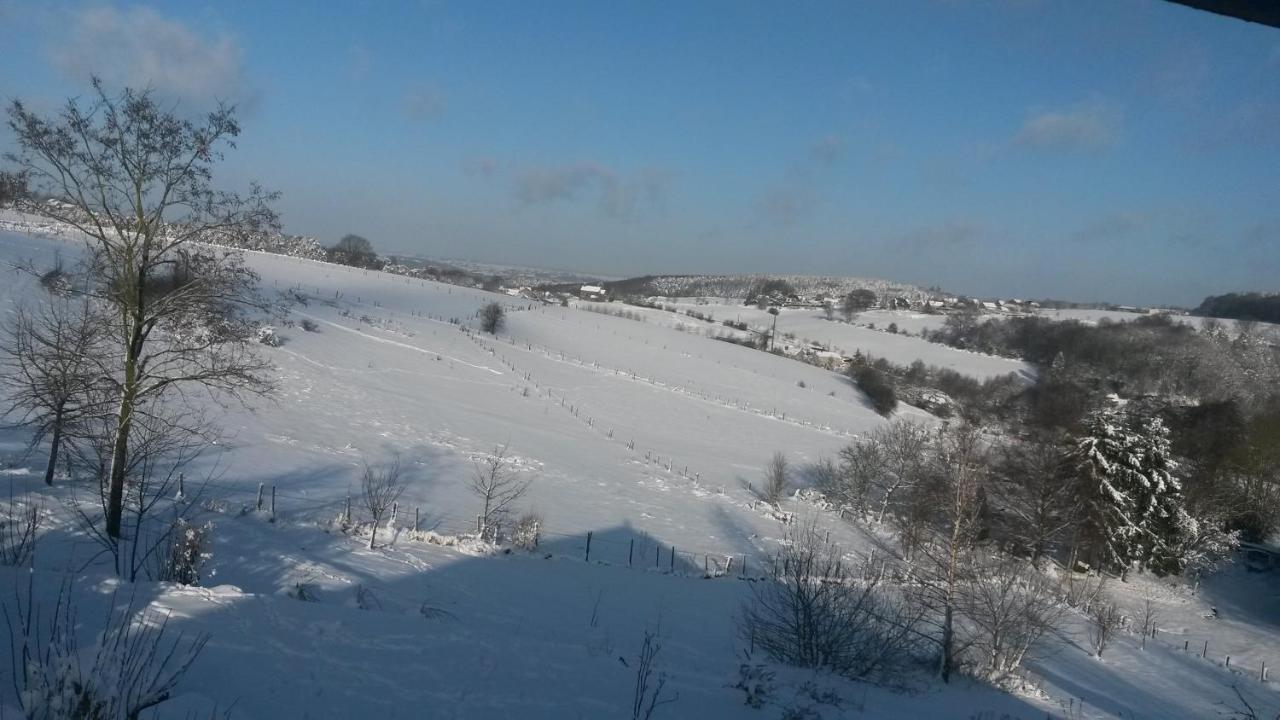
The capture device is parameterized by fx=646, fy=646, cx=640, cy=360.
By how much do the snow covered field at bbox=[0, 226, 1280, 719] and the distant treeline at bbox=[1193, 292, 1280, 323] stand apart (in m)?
57.3

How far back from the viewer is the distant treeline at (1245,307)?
7325 cm

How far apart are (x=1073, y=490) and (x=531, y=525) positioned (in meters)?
25.3

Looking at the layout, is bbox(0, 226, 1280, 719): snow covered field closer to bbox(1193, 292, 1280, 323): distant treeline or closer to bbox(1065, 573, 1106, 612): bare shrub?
bbox(1065, 573, 1106, 612): bare shrub

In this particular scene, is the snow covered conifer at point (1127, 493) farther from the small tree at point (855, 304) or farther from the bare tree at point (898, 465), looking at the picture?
the small tree at point (855, 304)

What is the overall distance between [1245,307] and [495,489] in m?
100

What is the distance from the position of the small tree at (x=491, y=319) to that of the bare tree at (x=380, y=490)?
34979 mm

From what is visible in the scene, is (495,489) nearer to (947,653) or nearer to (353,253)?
(947,653)

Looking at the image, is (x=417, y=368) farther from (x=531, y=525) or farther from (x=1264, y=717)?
(x=1264, y=717)

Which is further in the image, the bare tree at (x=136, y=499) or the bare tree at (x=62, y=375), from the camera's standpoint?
the bare tree at (x=62, y=375)

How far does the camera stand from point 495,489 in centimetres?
2139

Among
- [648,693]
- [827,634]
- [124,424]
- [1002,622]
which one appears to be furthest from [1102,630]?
[124,424]

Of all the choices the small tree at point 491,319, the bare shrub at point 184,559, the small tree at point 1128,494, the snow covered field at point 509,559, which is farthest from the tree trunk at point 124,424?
the small tree at point 491,319

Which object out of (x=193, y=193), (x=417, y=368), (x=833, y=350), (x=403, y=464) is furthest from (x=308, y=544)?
(x=833, y=350)

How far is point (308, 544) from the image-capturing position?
10.9 m
